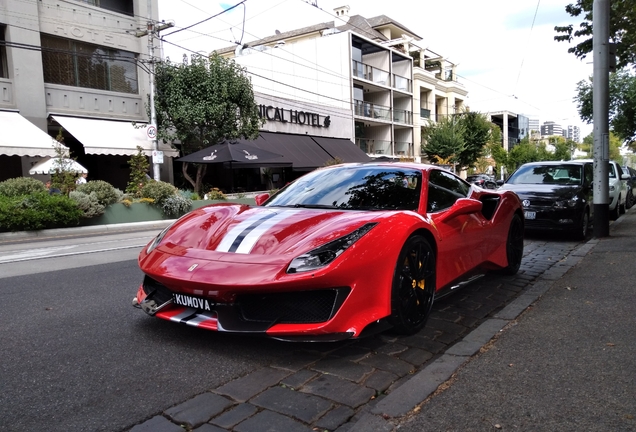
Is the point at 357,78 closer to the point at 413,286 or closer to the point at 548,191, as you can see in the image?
the point at 548,191

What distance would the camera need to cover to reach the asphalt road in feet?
8.32

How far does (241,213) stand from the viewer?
3988mm

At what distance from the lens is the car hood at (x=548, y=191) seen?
8.89 metres

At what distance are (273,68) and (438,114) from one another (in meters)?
20.8

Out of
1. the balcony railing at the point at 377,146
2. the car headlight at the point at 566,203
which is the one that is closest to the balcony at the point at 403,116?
the balcony railing at the point at 377,146

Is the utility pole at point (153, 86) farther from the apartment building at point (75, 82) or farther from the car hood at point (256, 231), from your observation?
the car hood at point (256, 231)

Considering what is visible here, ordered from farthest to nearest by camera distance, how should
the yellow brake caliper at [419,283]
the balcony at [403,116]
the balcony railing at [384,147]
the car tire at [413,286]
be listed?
the balcony at [403,116]
the balcony railing at [384,147]
the yellow brake caliper at [419,283]
the car tire at [413,286]

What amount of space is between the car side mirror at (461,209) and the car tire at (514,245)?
115 centimetres

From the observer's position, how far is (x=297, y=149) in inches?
1058

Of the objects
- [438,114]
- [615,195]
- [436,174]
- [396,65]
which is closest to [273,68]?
[396,65]

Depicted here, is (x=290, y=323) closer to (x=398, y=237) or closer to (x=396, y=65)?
(x=398, y=237)

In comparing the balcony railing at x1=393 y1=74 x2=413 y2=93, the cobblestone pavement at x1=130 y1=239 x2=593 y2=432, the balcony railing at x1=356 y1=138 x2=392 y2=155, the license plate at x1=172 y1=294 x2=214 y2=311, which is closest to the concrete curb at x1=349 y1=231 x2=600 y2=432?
the cobblestone pavement at x1=130 y1=239 x2=593 y2=432

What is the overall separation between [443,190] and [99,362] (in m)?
3.24

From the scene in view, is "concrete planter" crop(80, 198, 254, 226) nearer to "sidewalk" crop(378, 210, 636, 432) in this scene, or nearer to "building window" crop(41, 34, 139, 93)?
"building window" crop(41, 34, 139, 93)
